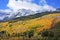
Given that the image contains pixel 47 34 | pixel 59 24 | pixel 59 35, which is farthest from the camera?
pixel 59 24

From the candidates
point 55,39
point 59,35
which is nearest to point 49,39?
point 55,39

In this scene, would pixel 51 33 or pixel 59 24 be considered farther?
pixel 59 24

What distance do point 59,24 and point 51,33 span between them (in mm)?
17347

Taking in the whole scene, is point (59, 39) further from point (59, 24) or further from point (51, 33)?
point (59, 24)

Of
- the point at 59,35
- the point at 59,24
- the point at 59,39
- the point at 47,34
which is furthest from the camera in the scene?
the point at 59,24

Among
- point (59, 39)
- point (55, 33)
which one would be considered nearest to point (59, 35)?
point (55, 33)

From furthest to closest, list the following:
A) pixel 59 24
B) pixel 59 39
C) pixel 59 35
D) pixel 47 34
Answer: pixel 59 24, pixel 47 34, pixel 59 35, pixel 59 39

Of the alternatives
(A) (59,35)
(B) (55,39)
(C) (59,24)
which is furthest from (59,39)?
(C) (59,24)

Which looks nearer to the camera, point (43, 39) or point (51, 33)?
point (43, 39)

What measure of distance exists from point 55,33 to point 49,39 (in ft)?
22.5

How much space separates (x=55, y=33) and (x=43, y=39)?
21.1 feet

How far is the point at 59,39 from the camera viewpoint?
141 ft

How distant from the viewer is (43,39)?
44.5 m

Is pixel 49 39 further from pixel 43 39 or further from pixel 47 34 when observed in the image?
pixel 47 34
